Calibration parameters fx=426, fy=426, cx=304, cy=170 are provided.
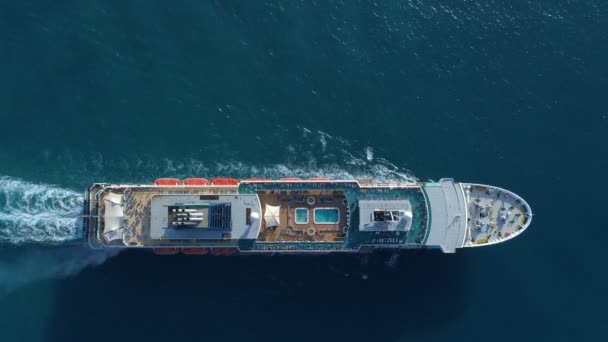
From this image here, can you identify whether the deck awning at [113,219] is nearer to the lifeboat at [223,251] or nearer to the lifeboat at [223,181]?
the lifeboat at [223,251]

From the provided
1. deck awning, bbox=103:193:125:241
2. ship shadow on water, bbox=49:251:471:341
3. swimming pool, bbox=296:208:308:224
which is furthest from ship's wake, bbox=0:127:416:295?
swimming pool, bbox=296:208:308:224

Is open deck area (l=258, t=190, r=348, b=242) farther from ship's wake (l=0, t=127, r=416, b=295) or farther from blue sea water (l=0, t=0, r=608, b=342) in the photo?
ship's wake (l=0, t=127, r=416, b=295)

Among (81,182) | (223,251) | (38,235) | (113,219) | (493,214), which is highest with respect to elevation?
(81,182)

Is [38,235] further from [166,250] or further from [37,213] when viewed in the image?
[166,250]

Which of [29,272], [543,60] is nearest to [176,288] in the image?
[29,272]

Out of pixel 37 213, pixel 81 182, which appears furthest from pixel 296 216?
pixel 37 213

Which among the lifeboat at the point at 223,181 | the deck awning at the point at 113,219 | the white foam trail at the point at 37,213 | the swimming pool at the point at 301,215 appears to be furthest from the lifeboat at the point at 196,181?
the white foam trail at the point at 37,213
